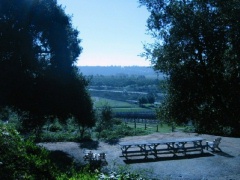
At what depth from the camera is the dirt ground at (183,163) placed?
1483cm

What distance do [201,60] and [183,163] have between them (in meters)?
9.03

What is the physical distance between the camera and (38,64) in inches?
863

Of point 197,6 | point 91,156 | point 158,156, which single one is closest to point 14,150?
point 197,6

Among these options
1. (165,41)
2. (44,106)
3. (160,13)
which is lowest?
(44,106)

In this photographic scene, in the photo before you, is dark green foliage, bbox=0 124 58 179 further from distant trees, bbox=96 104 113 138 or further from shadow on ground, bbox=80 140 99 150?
distant trees, bbox=96 104 113 138

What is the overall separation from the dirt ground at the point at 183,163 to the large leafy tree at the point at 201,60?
369 cm

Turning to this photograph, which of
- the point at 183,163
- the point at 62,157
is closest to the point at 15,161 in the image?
the point at 183,163

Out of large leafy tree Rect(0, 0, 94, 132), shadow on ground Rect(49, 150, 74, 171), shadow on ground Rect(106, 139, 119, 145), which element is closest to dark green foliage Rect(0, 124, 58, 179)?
shadow on ground Rect(49, 150, 74, 171)

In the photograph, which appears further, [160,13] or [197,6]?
[160,13]

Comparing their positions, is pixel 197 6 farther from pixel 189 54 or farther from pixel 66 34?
pixel 66 34

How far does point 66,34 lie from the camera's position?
23.3 m

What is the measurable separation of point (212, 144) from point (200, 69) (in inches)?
465

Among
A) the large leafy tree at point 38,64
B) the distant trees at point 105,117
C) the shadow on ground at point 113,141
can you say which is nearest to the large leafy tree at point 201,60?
the large leafy tree at point 38,64

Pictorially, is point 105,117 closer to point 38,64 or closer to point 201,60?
point 38,64
